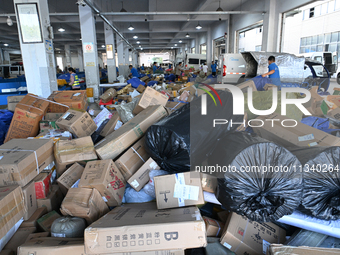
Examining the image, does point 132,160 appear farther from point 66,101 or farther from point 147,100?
point 66,101

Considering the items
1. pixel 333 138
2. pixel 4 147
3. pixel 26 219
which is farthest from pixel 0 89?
pixel 333 138

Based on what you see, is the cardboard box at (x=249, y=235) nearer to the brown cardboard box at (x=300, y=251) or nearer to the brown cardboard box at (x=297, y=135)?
the brown cardboard box at (x=300, y=251)

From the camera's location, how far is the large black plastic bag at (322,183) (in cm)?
157

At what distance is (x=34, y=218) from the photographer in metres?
1.96

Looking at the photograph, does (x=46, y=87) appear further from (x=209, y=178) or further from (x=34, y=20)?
(x=209, y=178)

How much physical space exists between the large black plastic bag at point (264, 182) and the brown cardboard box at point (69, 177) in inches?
59.1

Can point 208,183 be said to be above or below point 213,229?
above

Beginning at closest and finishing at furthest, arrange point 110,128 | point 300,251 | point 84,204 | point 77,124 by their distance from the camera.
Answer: point 300,251, point 84,204, point 77,124, point 110,128

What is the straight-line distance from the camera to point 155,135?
2010 millimetres

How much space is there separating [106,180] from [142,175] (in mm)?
338

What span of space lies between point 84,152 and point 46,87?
448cm

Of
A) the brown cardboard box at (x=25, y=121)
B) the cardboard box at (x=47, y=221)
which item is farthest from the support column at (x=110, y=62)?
the cardboard box at (x=47, y=221)

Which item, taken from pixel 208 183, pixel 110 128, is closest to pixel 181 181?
pixel 208 183

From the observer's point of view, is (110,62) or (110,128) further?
(110,62)
